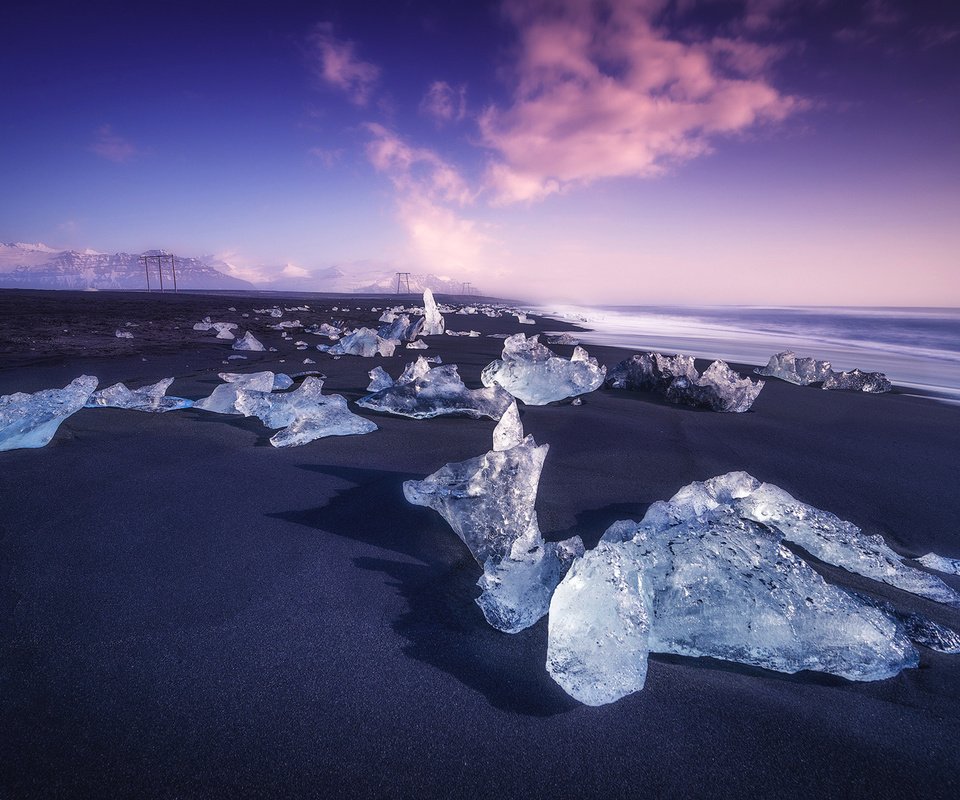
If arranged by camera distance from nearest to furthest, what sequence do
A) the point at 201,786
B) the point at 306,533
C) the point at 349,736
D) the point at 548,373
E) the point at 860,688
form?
the point at 201,786 < the point at 349,736 < the point at 860,688 < the point at 306,533 < the point at 548,373

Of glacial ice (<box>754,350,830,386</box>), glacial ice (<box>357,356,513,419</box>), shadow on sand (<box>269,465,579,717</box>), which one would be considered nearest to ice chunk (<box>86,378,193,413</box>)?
glacial ice (<box>357,356,513,419</box>)

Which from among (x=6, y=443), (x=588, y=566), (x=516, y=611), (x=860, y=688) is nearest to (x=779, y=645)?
(x=860, y=688)

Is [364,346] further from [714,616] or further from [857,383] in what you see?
[857,383]

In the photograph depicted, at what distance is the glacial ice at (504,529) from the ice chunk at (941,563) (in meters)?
1.51

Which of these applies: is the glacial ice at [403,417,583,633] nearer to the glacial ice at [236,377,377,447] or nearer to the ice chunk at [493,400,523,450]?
the ice chunk at [493,400,523,450]

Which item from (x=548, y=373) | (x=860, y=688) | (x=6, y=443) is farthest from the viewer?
(x=548, y=373)

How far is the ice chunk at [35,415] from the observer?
253 centimetres

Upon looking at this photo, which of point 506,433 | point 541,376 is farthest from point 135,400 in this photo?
point 541,376

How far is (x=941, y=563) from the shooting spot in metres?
1.79

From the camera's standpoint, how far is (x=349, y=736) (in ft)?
3.33

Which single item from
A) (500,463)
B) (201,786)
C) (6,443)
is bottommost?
(201,786)

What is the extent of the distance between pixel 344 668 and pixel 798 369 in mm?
6585

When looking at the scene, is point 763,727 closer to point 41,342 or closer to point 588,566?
point 588,566

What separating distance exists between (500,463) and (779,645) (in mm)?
1077
